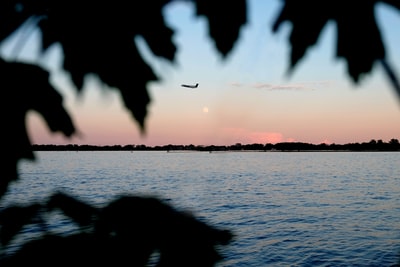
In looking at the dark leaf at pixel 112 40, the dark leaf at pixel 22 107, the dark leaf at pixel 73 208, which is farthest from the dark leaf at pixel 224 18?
the dark leaf at pixel 73 208

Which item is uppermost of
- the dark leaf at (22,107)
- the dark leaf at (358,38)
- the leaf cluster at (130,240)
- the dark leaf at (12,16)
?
the dark leaf at (12,16)

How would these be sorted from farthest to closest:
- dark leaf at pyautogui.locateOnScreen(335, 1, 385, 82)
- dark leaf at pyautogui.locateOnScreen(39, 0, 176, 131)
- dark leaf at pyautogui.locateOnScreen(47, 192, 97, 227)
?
dark leaf at pyautogui.locateOnScreen(47, 192, 97, 227)
dark leaf at pyautogui.locateOnScreen(39, 0, 176, 131)
dark leaf at pyautogui.locateOnScreen(335, 1, 385, 82)

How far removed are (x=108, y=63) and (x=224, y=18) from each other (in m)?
0.32

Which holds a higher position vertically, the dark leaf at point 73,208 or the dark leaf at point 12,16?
the dark leaf at point 12,16

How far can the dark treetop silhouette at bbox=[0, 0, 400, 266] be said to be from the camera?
869 mm

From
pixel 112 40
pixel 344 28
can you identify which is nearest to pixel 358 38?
pixel 344 28

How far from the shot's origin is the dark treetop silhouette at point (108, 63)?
87 centimetres

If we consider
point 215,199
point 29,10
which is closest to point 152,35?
point 29,10

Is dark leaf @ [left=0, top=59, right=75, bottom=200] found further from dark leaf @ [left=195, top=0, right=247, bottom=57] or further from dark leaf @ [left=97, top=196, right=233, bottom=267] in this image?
dark leaf @ [left=195, top=0, right=247, bottom=57]

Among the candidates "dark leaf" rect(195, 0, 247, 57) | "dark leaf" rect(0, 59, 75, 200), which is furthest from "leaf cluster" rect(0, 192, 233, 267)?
"dark leaf" rect(195, 0, 247, 57)

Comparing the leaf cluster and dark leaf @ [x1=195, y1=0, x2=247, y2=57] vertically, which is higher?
dark leaf @ [x1=195, y1=0, x2=247, y2=57]

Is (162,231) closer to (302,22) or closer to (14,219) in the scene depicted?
(14,219)

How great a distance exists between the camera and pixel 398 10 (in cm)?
76

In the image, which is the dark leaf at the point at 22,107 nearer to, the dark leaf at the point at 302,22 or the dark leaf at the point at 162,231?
the dark leaf at the point at 162,231
